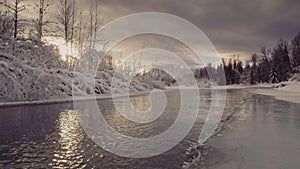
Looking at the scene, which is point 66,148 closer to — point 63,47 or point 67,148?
point 67,148

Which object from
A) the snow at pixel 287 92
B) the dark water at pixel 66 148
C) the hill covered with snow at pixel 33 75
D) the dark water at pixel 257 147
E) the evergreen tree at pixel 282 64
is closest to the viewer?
the dark water at pixel 257 147

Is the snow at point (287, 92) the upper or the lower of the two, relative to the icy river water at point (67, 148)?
upper

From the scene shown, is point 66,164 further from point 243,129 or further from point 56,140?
point 243,129

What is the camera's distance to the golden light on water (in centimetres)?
3120

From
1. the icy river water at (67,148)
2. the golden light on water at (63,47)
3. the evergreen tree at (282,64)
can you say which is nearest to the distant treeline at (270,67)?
the evergreen tree at (282,64)

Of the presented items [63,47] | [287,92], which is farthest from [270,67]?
[63,47]

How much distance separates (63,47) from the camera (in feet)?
119

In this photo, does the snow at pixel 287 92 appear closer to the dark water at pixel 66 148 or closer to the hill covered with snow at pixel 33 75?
the dark water at pixel 66 148

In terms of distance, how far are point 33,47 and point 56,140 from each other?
20052mm

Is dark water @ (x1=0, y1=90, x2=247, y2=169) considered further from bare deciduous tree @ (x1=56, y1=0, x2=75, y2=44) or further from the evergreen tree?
the evergreen tree

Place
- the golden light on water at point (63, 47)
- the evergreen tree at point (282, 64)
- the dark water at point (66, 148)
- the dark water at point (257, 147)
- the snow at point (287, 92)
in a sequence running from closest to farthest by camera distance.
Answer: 1. the dark water at point (257, 147)
2. the dark water at point (66, 148)
3. the snow at point (287, 92)
4. the golden light on water at point (63, 47)
5. the evergreen tree at point (282, 64)

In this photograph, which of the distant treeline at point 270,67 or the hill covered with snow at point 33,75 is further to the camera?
the distant treeline at point 270,67

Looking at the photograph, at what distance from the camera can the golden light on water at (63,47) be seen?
31203mm

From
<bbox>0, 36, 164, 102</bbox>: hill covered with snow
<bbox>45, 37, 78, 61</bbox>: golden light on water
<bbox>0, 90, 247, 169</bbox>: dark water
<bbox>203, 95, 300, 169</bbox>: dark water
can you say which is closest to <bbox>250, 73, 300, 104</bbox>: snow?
<bbox>203, 95, 300, 169</bbox>: dark water
